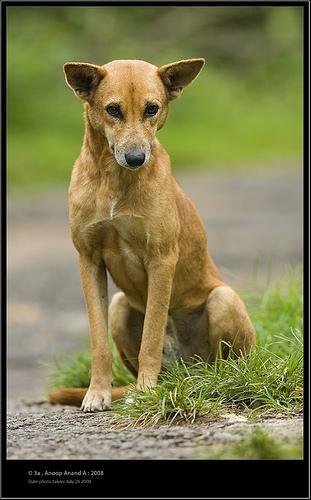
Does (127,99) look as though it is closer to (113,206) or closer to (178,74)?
(178,74)

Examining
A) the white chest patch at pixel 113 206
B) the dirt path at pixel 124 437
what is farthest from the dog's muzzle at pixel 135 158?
the dirt path at pixel 124 437

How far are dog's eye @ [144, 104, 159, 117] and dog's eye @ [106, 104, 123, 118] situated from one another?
14 cm

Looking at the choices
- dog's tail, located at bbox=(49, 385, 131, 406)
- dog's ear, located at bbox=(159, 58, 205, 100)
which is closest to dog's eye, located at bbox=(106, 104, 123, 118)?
dog's ear, located at bbox=(159, 58, 205, 100)

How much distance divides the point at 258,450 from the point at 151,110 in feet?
6.77

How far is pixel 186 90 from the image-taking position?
23.1 metres

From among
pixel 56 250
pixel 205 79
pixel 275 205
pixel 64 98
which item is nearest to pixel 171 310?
pixel 56 250

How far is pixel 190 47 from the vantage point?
22188mm

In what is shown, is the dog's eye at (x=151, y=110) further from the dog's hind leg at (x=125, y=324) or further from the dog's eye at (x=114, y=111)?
the dog's hind leg at (x=125, y=324)

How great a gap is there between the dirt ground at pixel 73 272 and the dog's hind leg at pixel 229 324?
3.52 feet

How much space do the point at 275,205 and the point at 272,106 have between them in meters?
7.58

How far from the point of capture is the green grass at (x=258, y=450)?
5.02m

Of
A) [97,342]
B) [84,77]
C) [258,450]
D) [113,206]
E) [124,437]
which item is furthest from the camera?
[97,342]
